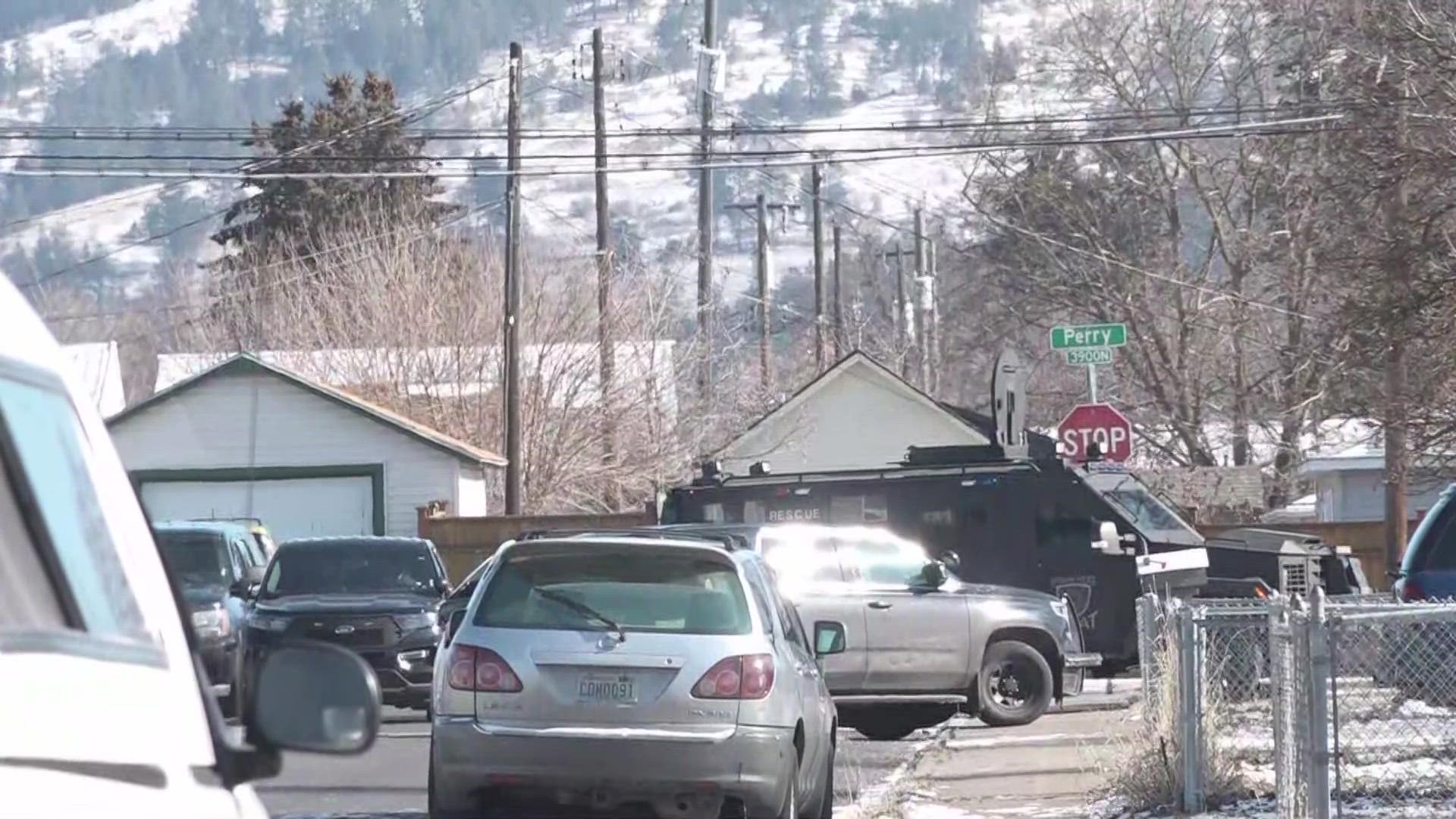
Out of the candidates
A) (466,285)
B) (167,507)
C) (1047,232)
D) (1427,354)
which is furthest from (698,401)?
(1427,354)

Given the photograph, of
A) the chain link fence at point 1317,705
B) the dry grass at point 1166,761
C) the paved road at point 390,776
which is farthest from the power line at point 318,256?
the dry grass at point 1166,761

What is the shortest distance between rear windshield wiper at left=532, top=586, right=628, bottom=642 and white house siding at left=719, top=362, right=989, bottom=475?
98.8 feet

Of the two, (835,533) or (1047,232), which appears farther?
(1047,232)

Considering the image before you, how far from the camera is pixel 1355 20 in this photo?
1892 centimetres

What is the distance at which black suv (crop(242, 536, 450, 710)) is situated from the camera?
1842 cm

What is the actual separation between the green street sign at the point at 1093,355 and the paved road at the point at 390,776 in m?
5.46

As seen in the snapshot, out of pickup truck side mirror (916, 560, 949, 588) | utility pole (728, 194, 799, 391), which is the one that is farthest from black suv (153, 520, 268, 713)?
utility pole (728, 194, 799, 391)

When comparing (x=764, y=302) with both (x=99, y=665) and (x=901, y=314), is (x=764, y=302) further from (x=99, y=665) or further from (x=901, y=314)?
(x=99, y=665)

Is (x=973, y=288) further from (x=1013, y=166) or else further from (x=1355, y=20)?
(x=1355, y=20)

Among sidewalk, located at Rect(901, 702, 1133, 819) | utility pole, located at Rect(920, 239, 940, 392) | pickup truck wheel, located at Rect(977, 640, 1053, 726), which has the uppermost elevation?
utility pole, located at Rect(920, 239, 940, 392)

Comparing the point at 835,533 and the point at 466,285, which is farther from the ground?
the point at 466,285

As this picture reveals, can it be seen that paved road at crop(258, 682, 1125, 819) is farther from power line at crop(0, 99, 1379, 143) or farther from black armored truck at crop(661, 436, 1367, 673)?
power line at crop(0, 99, 1379, 143)

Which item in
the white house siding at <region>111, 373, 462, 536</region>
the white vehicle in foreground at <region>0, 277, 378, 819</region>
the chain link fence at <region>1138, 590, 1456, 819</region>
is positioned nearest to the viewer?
the white vehicle in foreground at <region>0, 277, 378, 819</region>

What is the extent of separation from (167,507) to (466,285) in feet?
29.0
